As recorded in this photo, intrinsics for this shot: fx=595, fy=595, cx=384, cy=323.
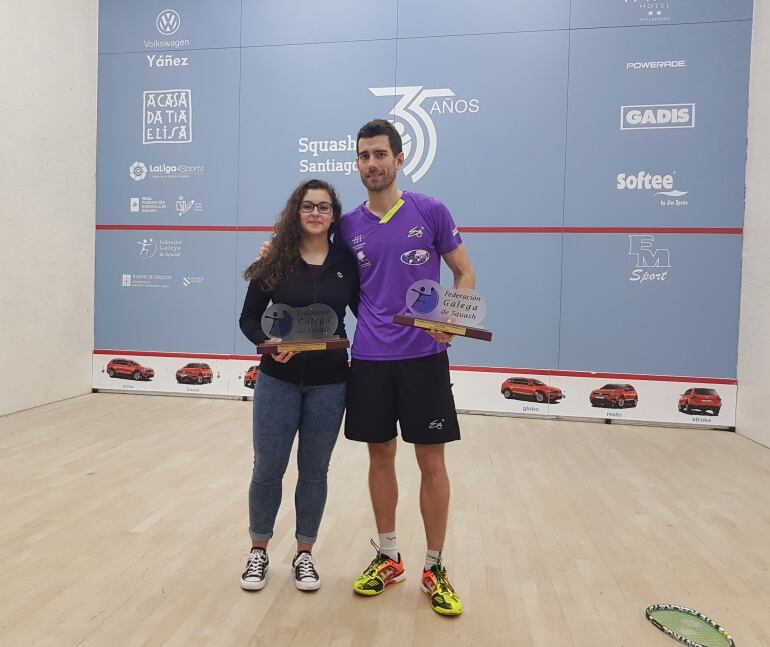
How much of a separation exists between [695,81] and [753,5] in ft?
1.93

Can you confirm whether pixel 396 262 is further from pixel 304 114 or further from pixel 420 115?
pixel 304 114

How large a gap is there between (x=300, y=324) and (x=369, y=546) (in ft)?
3.22

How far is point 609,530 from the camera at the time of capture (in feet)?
7.72

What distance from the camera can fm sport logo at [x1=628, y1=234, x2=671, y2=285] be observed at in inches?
165

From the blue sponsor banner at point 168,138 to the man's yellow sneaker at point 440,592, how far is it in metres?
3.57

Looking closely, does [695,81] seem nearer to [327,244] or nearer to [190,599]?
[327,244]

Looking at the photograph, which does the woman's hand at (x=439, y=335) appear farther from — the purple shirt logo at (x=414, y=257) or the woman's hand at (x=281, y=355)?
the woman's hand at (x=281, y=355)

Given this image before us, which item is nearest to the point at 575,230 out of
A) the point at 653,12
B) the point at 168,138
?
the point at 653,12

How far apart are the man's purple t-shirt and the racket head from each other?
0.97 m

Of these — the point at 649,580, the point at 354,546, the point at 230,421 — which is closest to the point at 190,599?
the point at 354,546

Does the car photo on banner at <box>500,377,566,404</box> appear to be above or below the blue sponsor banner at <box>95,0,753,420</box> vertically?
below

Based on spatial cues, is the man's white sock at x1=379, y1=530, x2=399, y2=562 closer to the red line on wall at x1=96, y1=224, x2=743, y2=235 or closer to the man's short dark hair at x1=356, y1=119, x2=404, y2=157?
the man's short dark hair at x1=356, y1=119, x2=404, y2=157

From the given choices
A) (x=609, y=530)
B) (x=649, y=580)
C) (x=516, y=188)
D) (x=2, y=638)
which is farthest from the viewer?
(x=516, y=188)

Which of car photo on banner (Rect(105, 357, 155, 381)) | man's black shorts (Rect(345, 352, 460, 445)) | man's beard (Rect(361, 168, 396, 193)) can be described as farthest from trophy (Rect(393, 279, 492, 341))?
car photo on banner (Rect(105, 357, 155, 381))
